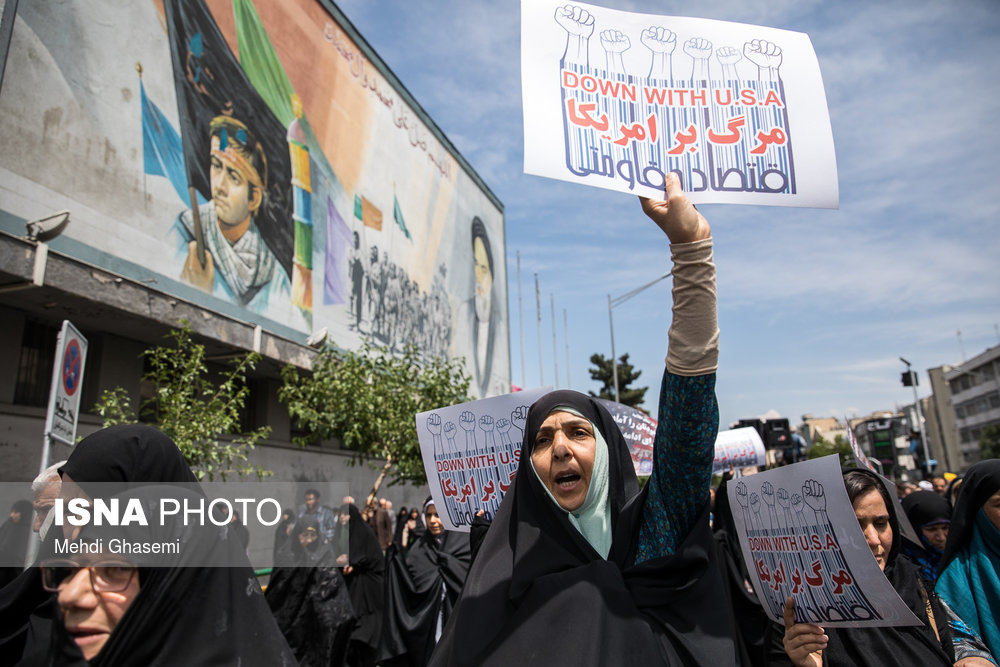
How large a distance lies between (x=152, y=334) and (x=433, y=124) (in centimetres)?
1608

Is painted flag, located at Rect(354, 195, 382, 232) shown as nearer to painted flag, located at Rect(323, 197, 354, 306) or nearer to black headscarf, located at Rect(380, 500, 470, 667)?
painted flag, located at Rect(323, 197, 354, 306)

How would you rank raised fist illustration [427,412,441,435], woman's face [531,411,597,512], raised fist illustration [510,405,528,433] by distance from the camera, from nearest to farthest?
woman's face [531,411,597,512] < raised fist illustration [510,405,528,433] < raised fist illustration [427,412,441,435]

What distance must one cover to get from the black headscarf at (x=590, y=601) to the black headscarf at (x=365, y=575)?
648 cm

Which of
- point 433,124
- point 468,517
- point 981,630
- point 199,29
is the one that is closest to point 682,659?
point 981,630

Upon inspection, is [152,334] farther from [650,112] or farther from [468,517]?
[650,112]

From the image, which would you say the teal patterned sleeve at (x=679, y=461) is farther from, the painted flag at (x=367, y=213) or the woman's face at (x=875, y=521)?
the painted flag at (x=367, y=213)

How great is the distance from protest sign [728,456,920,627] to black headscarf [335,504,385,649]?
20.6 ft

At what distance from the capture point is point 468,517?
4.56 meters

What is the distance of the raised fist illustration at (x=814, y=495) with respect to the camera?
2.26 metres

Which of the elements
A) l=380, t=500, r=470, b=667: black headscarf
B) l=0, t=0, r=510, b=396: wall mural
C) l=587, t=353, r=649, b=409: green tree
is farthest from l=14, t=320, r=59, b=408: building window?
l=587, t=353, r=649, b=409: green tree

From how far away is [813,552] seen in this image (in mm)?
2260

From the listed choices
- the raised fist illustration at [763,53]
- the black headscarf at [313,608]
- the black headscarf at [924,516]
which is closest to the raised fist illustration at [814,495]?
the raised fist illustration at [763,53]

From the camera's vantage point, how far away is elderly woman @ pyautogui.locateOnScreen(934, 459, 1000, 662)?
257cm

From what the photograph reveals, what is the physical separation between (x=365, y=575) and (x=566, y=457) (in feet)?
22.9
